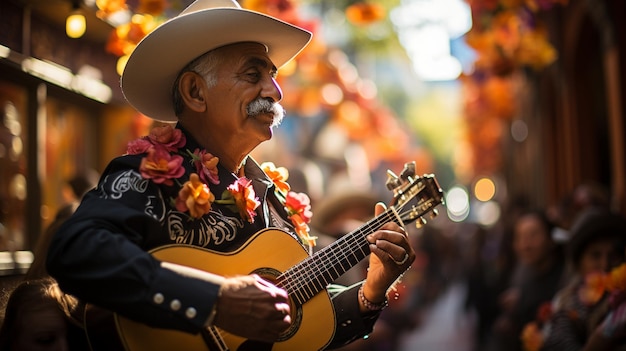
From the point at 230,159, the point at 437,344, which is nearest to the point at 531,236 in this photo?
the point at 230,159

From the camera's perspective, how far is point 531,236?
24.0ft

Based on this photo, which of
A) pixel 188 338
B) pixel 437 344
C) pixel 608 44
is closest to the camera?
pixel 188 338

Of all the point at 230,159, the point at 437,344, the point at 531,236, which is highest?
the point at 230,159

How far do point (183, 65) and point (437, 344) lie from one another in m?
11.9

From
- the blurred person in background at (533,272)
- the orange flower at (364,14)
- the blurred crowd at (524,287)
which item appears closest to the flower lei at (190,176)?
the blurred crowd at (524,287)

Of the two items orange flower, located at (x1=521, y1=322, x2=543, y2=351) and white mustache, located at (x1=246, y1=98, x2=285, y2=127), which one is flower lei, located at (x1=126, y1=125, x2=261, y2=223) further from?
orange flower, located at (x1=521, y1=322, x2=543, y2=351)

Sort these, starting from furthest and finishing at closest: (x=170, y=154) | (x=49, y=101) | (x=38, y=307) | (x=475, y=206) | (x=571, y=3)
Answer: (x=475, y=206), (x=571, y=3), (x=49, y=101), (x=38, y=307), (x=170, y=154)

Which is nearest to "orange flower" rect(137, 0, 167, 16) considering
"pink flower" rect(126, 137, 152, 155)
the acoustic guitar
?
"pink flower" rect(126, 137, 152, 155)

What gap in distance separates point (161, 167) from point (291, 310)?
680mm

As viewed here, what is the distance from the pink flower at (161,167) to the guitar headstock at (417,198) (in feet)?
2.69

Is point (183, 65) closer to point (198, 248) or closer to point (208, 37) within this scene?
Answer: point (208, 37)

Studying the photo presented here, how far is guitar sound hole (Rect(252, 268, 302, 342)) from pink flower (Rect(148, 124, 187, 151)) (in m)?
0.54

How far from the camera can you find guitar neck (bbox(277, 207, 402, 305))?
3.28 meters

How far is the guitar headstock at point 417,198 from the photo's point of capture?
3.42 m
